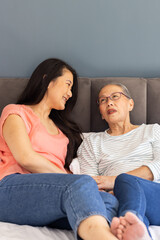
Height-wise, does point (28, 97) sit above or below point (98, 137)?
above

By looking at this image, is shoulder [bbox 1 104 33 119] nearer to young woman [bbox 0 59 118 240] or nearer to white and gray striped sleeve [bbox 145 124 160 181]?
young woman [bbox 0 59 118 240]

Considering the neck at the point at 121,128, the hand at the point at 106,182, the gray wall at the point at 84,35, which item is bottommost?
the hand at the point at 106,182

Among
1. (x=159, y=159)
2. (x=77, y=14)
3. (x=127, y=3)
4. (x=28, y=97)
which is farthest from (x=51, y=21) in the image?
(x=159, y=159)

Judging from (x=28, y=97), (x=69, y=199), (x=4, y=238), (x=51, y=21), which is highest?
(x=51, y=21)

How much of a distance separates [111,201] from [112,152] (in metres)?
0.53

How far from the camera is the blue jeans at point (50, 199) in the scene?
98 cm

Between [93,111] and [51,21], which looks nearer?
[93,111]

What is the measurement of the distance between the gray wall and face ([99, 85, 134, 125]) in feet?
1.36

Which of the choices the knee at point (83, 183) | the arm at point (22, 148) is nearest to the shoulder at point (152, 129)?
the arm at point (22, 148)

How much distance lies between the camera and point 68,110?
1904 millimetres

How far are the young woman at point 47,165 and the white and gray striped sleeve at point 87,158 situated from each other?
0.05m

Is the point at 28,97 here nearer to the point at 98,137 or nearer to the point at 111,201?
the point at 98,137

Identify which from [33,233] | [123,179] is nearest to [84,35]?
[123,179]

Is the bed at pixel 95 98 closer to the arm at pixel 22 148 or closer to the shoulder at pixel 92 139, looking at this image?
the shoulder at pixel 92 139
